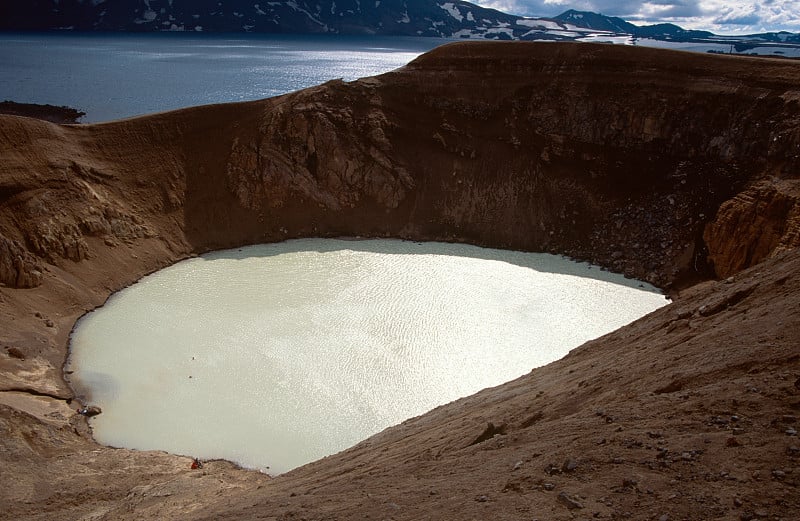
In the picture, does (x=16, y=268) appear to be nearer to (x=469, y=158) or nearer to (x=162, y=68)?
(x=469, y=158)

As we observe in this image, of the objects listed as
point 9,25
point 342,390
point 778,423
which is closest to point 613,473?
point 778,423

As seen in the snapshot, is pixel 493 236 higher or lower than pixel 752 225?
lower

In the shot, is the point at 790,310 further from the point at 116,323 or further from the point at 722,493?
the point at 116,323

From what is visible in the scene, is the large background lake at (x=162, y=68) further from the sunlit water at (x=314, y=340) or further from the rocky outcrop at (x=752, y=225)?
the rocky outcrop at (x=752, y=225)

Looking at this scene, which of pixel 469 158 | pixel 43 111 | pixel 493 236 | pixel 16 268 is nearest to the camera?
pixel 16 268

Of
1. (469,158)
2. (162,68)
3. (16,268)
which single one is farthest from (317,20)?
(16,268)

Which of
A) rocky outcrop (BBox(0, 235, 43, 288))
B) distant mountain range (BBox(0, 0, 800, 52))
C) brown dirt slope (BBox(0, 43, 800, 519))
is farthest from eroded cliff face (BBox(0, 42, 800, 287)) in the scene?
distant mountain range (BBox(0, 0, 800, 52))

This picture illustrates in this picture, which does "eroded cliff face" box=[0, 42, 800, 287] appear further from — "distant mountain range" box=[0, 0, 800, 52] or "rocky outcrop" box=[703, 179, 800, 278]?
"distant mountain range" box=[0, 0, 800, 52]
